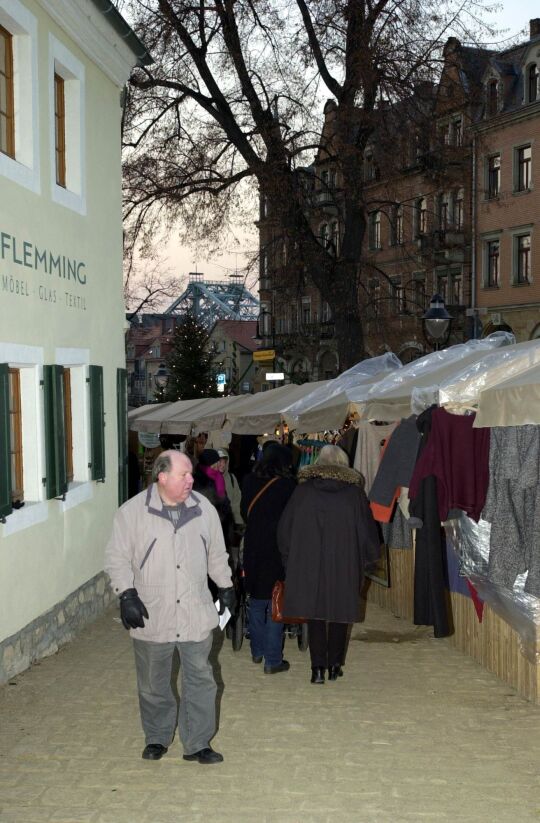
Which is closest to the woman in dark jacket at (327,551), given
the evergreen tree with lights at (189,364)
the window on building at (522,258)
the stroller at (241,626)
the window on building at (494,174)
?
the stroller at (241,626)

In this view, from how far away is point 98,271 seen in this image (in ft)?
38.9

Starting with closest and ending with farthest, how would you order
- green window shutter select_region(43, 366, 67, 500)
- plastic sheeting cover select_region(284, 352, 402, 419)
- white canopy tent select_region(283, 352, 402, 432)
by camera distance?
green window shutter select_region(43, 366, 67, 500), white canopy tent select_region(283, 352, 402, 432), plastic sheeting cover select_region(284, 352, 402, 419)

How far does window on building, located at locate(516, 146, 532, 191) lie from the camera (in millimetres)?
39062

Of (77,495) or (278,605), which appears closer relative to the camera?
(278,605)

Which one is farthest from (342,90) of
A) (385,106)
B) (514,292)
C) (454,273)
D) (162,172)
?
(454,273)

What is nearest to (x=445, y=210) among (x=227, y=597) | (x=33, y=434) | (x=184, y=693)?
(x=33, y=434)

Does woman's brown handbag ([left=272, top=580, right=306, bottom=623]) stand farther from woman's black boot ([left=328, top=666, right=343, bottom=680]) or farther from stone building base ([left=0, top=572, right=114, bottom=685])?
stone building base ([left=0, top=572, right=114, bottom=685])

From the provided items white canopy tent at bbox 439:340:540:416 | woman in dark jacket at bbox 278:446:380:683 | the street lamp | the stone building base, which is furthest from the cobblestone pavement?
the street lamp

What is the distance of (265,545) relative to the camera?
875 centimetres

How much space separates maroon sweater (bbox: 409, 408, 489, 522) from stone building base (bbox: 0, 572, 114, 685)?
3.24 metres

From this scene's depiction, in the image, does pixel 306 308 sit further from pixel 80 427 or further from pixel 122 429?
pixel 80 427

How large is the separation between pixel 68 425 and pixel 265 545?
3.21 meters

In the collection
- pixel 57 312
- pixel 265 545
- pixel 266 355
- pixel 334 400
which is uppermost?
pixel 266 355

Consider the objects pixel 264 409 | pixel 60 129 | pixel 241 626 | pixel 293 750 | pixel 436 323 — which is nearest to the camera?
pixel 293 750
